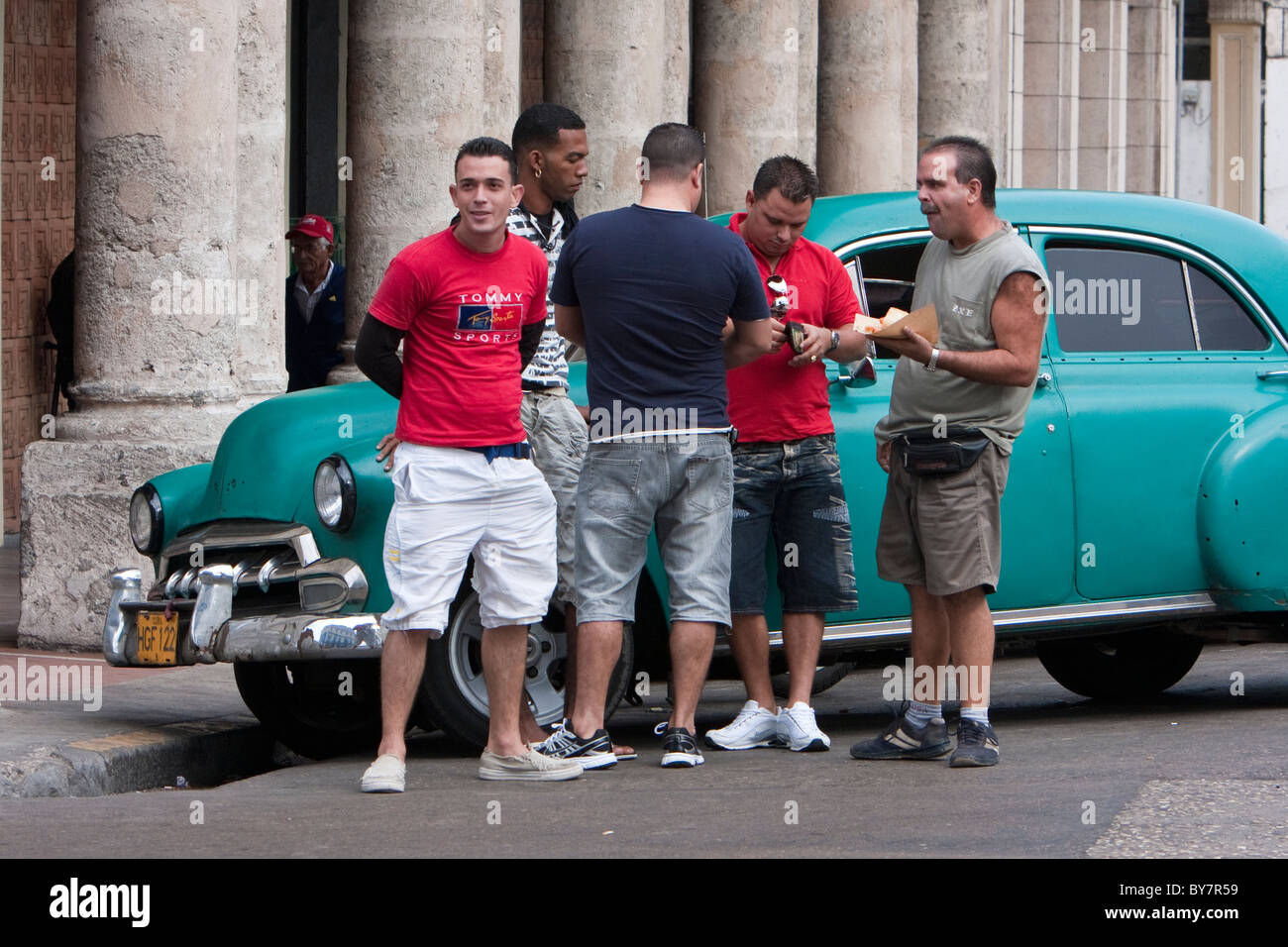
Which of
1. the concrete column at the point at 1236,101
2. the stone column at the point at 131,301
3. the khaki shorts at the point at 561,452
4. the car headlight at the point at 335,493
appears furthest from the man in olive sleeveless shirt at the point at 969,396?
the concrete column at the point at 1236,101

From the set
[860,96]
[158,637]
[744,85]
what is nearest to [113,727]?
[158,637]

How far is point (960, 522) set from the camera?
6992mm

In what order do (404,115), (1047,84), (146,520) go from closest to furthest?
(146,520) → (404,115) → (1047,84)

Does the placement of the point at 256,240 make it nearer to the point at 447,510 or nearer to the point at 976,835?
the point at 447,510

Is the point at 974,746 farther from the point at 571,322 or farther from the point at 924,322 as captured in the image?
the point at 571,322

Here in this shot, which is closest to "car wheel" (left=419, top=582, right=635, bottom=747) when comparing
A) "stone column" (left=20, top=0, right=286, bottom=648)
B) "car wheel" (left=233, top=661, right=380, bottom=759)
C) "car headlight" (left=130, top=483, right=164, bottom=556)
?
"car wheel" (left=233, top=661, right=380, bottom=759)

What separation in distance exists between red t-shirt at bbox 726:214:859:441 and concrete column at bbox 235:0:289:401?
4.18 m

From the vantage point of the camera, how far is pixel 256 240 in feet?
37.3

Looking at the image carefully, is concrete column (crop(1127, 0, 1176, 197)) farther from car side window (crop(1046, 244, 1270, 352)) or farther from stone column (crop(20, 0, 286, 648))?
car side window (crop(1046, 244, 1270, 352))

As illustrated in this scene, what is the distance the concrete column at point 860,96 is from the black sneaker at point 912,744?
1324cm

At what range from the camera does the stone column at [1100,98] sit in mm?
32812

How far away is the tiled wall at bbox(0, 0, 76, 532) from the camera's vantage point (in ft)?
48.1

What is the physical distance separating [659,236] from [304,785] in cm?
199

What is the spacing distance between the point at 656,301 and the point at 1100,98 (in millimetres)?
27510
